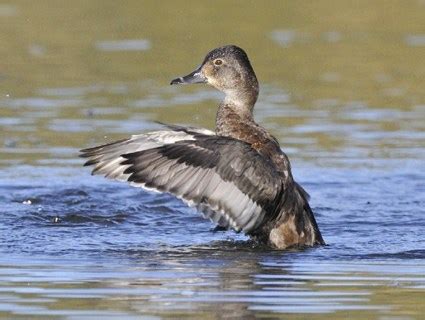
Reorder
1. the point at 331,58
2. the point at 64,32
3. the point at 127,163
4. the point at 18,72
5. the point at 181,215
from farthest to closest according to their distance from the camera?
the point at 64,32 < the point at 331,58 < the point at 18,72 < the point at 181,215 < the point at 127,163

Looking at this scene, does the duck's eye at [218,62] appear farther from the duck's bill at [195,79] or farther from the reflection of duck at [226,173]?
the reflection of duck at [226,173]

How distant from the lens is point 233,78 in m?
9.73

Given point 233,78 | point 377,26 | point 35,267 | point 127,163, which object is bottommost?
point 35,267

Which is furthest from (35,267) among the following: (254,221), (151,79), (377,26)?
(377,26)

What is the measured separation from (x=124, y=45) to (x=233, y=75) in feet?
29.9

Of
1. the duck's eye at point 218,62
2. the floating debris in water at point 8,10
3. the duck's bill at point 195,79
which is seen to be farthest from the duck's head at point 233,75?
the floating debris in water at point 8,10

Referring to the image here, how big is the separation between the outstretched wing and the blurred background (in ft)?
12.1

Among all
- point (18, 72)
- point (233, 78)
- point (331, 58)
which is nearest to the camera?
point (233, 78)

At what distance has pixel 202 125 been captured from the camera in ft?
45.0

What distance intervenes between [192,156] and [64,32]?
11068 mm

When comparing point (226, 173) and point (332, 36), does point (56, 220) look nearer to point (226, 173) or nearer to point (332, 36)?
point (226, 173)

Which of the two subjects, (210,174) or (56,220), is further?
(56,220)

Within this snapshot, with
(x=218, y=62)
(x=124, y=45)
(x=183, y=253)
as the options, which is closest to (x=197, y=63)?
(x=124, y=45)

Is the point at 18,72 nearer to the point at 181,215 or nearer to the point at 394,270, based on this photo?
Result: the point at 181,215
